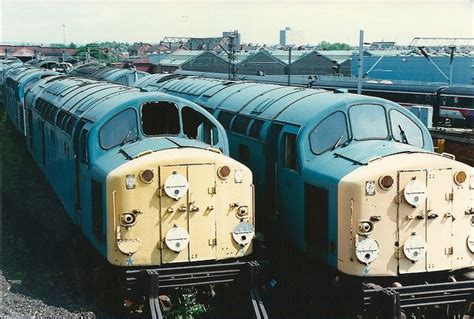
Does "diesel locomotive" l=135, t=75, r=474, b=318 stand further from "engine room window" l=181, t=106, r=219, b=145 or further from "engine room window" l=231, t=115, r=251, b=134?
"engine room window" l=231, t=115, r=251, b=134

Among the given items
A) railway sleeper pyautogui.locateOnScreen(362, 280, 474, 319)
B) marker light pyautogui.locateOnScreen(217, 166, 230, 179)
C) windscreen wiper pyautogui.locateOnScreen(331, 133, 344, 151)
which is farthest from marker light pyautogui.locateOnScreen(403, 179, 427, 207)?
marker light pyautogui.locateOnScreen(217, 166, 230, 179)

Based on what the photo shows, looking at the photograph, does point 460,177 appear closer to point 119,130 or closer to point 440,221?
point 440,221

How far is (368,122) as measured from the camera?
12.7 metres

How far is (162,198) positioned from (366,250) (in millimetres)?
3474

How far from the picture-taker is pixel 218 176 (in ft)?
38.8

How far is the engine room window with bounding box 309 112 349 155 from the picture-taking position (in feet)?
41.3

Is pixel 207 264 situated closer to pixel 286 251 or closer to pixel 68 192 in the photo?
pixel 286 251

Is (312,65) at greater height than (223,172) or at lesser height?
lesser

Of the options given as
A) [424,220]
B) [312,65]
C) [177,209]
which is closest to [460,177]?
[424,220]

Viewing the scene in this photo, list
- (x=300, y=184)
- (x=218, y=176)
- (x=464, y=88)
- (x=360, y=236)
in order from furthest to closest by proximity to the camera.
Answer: (x=464, y=88)
(x=300, y=184)
(x=218, y=176)
(x=360, y=236)

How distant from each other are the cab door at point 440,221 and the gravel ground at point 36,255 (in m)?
5.94

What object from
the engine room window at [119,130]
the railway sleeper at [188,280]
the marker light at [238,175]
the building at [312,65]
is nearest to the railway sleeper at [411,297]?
the railway sleeper at [188,280]

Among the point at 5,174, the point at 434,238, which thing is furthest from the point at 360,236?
the point at 5,174

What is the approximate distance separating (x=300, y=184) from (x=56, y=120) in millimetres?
7756
